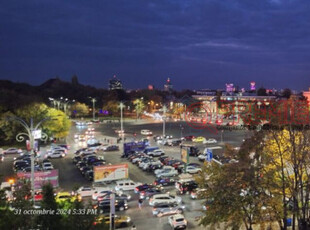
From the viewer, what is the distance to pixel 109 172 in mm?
19766

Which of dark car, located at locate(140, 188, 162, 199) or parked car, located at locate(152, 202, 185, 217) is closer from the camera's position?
parked car, located at locate(152, 202, 185, 217)

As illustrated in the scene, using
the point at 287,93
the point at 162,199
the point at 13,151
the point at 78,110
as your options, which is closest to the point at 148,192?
the point at 162,199

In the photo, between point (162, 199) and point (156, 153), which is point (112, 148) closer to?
point (156, 153)

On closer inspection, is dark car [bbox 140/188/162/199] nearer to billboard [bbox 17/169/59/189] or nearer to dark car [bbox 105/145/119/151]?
billboard [bbox 17/169/59/189]

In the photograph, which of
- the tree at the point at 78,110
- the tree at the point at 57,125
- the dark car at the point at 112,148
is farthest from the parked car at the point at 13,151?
the tree at the point at 78,110

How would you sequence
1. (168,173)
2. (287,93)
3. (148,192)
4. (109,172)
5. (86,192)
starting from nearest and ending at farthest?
(148,192) < (86,192) < (109,172) < (168,173) < (287,93)

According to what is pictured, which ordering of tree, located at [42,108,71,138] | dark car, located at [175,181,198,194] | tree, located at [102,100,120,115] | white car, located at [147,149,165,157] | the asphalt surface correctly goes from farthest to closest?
1. tree, located at [102,100,120,115]
2. tree, located at [42,108,71,138]
3. white car, located at [147,149,165,157]
4. dark car, located at [175,181,198,194]
5. the asphalt surface

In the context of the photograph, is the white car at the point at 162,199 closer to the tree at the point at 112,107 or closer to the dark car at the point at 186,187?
the dark car at the point at 186,187

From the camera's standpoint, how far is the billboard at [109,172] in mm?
19500

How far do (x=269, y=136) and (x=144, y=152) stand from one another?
1670cm

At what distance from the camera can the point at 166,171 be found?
2156cm

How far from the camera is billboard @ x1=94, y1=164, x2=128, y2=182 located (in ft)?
64.0

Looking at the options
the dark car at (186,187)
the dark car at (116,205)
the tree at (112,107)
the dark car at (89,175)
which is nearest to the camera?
the dark car at (116,205)

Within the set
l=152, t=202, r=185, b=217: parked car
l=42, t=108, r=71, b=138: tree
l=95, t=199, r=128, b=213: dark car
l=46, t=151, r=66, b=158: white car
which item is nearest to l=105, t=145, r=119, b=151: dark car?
l=46, t=151, r=66, b=158: white car
